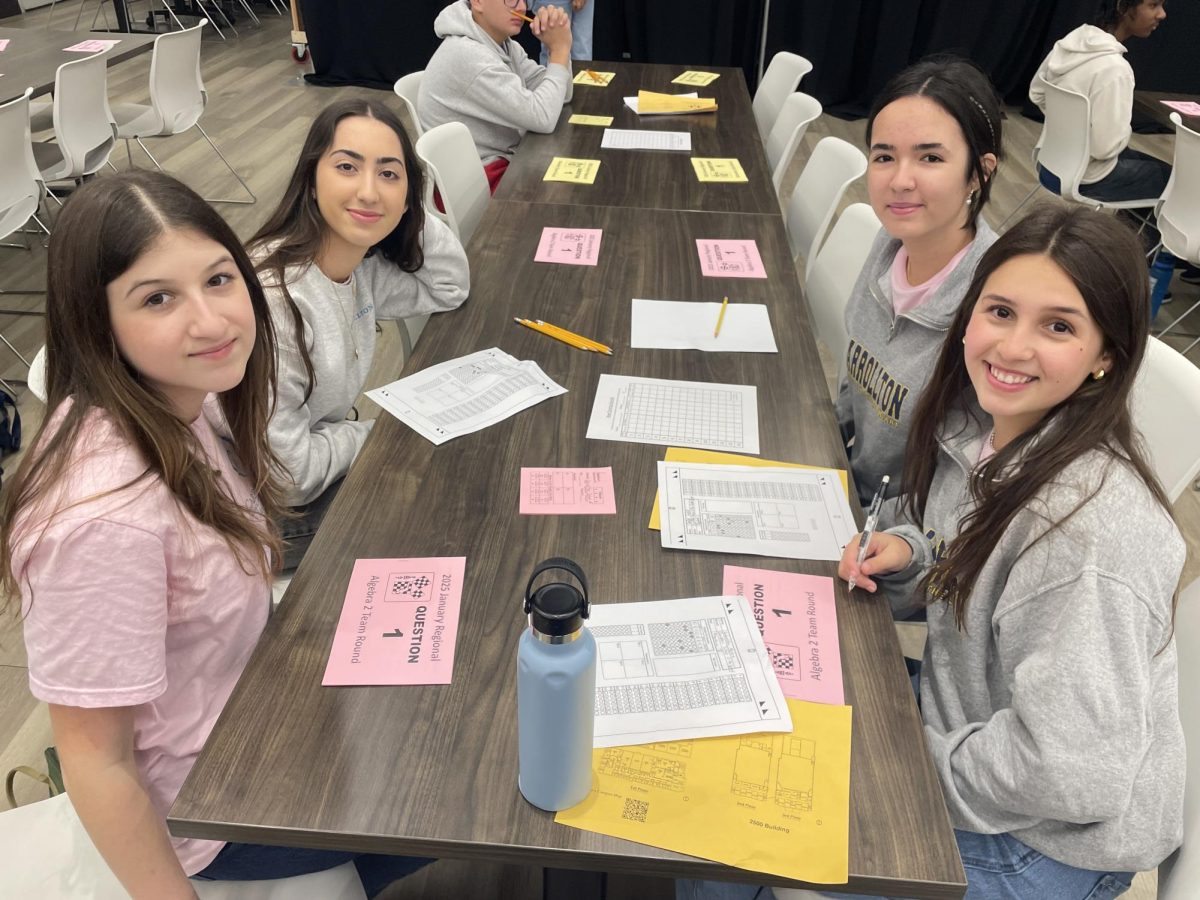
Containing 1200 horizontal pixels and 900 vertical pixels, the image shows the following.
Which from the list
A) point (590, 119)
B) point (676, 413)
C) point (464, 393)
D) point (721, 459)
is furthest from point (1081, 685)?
point (590, 119)

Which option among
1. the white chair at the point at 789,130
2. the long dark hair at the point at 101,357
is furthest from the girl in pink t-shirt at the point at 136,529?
the white chair at the point at 789,130

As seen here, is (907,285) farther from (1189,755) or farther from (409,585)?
(409,585)

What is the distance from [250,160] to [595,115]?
9.13ft

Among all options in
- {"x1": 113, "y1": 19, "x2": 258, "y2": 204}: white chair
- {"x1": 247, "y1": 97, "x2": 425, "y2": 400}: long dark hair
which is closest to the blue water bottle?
{"x1": 247, "y1": 97, "x2": 425, "y2": 400}: long dark hair

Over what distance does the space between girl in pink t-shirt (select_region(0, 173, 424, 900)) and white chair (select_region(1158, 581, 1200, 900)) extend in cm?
97

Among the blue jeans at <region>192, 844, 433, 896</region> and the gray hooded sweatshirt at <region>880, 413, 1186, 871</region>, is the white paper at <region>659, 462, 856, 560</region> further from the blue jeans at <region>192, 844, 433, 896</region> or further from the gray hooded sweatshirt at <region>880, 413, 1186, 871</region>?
the blue jeans at <region>192, 844, 433, 896</region>

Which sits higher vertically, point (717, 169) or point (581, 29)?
point (717, 169)

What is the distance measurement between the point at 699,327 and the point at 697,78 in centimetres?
224

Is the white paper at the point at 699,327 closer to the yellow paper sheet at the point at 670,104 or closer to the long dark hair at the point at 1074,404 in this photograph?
the long dark hair at the point at 1074,404

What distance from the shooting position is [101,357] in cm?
91

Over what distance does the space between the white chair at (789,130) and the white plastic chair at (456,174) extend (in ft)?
3.07

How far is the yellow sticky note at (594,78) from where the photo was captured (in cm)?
346

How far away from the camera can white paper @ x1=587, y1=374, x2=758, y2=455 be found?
141 cm

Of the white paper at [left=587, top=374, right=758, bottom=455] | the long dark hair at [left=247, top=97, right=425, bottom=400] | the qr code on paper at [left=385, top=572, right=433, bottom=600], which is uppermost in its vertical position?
the long dark hair at [left=247, top=97, right=425, bottom=400]
